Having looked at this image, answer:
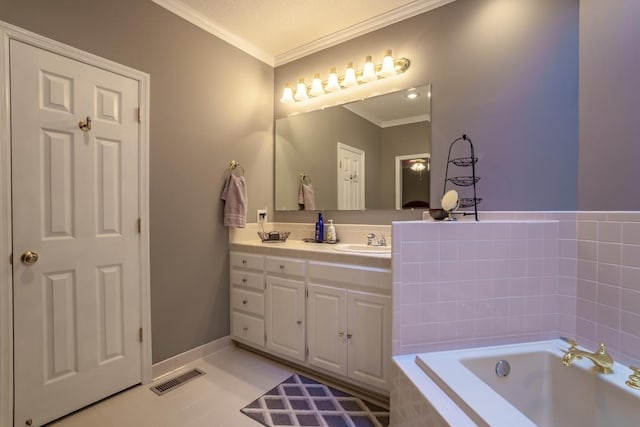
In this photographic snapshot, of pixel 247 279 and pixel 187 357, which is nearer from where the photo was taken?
pixel 187 357

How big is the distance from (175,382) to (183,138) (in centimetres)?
165

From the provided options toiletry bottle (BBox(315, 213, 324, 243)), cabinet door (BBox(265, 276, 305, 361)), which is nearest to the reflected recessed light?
toiletry bottle (BBox(315, 213, 324, 243))

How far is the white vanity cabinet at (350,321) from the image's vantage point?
1659 mm

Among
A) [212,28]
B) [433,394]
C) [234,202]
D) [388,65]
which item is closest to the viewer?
[433,394]

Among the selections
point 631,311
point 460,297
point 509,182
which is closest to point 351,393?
point 460,297

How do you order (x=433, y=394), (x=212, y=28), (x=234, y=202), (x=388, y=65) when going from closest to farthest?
(x=433, y=394), (x=388, y=65), (x=212, y=28), (x=234, y=202)

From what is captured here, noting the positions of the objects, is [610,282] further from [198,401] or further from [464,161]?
[198,401]

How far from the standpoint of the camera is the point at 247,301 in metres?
2.29

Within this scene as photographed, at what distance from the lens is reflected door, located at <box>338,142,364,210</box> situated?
2.37 metres

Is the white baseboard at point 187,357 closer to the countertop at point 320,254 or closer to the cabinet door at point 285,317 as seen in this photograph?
the cabinet door at point 285,317

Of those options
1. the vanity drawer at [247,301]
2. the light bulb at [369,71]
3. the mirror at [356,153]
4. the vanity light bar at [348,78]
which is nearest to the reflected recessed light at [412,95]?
the mirror at [356,153]

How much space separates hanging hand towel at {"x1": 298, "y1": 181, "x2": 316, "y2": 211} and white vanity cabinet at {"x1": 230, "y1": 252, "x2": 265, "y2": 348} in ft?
2.21

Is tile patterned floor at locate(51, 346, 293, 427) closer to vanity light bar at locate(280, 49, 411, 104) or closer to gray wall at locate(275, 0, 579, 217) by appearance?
gray wall at locate(275, 0, 579, 217)

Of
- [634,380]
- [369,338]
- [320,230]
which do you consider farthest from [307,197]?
[634,380]
